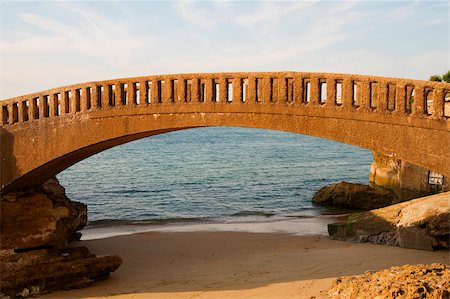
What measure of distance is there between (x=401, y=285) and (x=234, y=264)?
6.28 m

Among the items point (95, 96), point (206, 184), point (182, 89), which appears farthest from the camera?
point (206, 184)

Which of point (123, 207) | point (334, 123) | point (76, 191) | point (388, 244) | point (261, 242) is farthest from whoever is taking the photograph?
point (76, 191)

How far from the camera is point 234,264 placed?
1345 centimetres

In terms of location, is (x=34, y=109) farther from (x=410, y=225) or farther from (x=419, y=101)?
(x=410, y=225)

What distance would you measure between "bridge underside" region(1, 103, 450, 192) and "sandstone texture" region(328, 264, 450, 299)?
6.33 feet

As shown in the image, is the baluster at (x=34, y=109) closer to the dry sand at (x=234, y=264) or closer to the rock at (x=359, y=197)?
the dry sand at (x=234, y=264)

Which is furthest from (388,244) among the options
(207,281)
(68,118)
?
(68,118)

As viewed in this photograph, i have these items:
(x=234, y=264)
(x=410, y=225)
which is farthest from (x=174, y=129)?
(x=410, y=225)

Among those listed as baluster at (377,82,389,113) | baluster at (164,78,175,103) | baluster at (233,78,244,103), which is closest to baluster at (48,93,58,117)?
baluster at (164,78,175,103)

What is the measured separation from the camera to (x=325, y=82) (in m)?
10.0

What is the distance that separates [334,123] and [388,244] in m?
6.19

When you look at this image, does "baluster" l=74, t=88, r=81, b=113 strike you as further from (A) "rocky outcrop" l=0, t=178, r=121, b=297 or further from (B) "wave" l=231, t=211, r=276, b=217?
(B) "wave" l=231, t=211, r=276, b=217

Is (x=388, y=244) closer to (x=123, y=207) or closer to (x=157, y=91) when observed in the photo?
(x=157, y=91)

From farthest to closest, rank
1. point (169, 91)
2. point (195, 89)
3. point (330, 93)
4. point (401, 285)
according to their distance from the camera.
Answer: point (169, 91) → point (195, 89) → point (330, 93) → point (401, 285)
